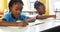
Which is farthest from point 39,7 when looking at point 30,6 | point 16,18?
point 30,6

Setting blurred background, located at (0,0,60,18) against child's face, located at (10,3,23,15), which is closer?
child's face, located at (10,3,23,15)

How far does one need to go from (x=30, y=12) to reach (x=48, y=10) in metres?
0.57

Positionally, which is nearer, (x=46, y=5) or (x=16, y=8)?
(x=16, y=8)

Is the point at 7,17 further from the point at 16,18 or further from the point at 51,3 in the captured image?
the point at 51,3

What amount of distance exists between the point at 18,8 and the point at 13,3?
5.0 inches

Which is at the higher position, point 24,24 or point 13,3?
point 13,3

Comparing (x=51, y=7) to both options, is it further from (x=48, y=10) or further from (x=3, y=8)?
(x=3, y=8)

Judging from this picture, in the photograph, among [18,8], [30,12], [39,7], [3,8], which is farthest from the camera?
[3,8]

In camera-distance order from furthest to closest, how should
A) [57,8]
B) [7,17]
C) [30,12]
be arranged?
[30,12]
[57,8]
[7,17]

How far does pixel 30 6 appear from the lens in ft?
15.5

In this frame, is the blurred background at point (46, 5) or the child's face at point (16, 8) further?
the blurred background at point (46, 5)

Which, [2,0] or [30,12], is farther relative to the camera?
[2,0]

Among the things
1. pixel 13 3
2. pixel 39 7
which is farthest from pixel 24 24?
pixel 39 7

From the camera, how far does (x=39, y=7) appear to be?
2.73 metres
